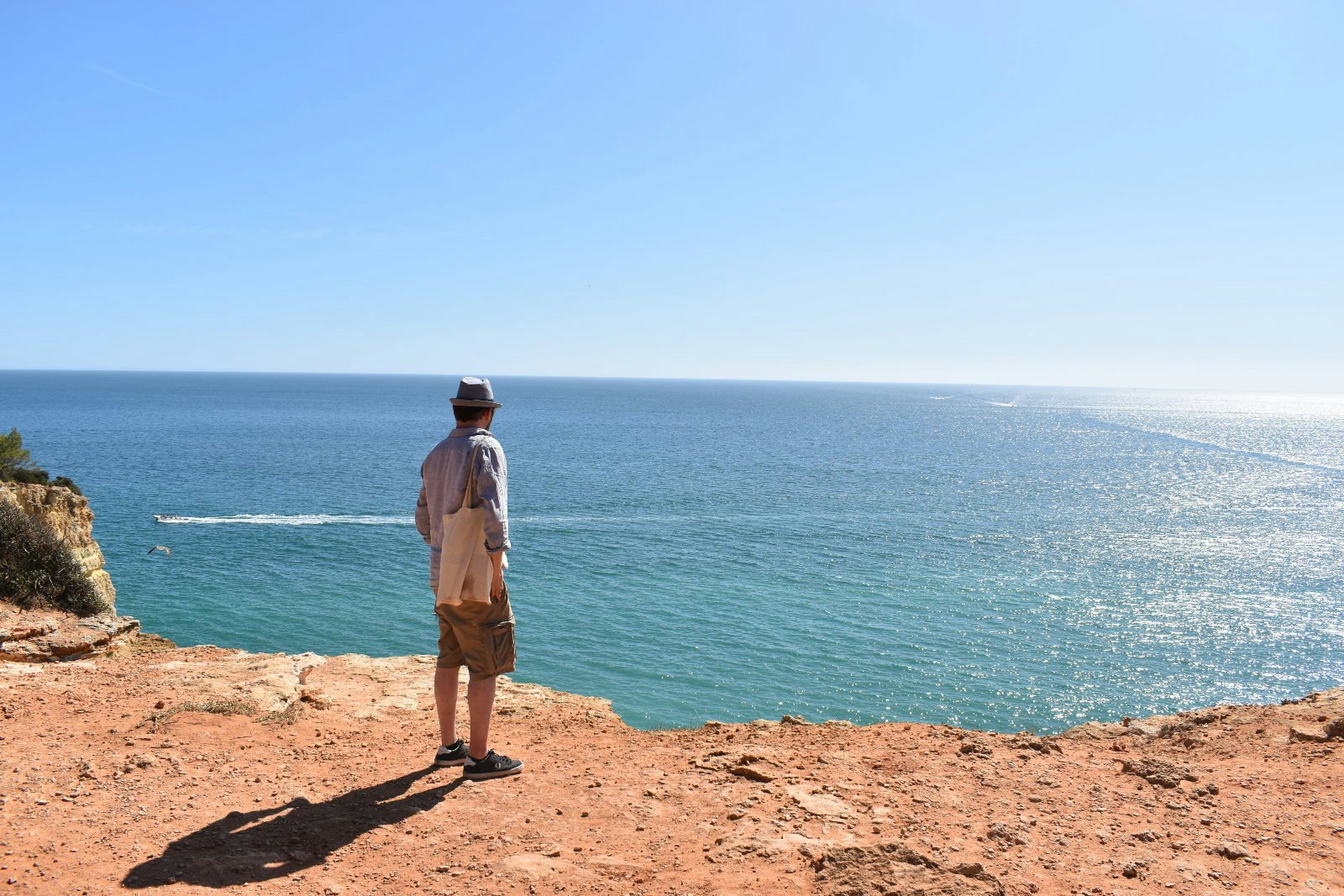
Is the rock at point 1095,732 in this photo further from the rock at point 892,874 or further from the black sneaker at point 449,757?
the black sneaker at point 449,757

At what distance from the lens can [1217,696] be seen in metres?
22.4

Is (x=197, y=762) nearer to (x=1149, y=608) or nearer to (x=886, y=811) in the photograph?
(x=886, y=811)

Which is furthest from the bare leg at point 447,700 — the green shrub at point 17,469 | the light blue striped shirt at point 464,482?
the green shrub at point 17,469

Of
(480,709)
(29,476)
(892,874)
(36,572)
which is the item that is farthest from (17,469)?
(892,874)

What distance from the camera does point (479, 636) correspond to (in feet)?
17.9

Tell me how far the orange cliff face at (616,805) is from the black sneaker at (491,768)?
0.33 feet

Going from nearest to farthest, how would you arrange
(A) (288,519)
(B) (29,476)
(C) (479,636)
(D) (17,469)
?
1. (C) (479,636)
2. (B) (29,476)
3. (D) (17,469)
4. (A) (288,519)

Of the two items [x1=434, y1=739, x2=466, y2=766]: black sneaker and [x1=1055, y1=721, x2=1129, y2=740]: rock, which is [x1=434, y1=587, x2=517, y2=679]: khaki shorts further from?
[x1=1055, y1=721, x2=1129, y2=740]: rock

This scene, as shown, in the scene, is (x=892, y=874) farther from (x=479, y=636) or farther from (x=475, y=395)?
(x=475, y=395)

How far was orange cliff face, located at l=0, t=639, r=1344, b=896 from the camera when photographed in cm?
429

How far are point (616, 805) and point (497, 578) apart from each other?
67.2 inches

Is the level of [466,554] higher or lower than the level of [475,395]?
lower

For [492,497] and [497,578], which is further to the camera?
[497,578]

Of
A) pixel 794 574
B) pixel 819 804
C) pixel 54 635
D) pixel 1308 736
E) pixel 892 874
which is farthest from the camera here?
pixel 794 574
